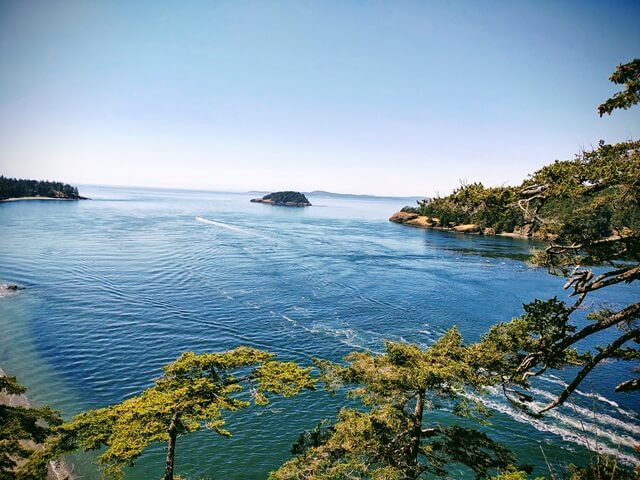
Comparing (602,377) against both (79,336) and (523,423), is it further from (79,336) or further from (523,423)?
(79,336)

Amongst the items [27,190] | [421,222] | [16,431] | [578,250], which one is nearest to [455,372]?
[578,250]

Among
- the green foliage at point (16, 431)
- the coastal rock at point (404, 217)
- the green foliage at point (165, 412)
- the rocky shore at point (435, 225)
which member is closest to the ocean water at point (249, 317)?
the green foliage at point (165, 412)

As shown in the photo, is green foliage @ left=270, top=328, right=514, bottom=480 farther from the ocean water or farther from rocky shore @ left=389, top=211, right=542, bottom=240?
rocky shore @ left=389, top=211, right=542, bottom=240

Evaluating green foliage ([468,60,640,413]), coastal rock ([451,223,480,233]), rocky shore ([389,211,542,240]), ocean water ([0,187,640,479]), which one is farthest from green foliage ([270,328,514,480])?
coastal rock ([451,223,480,233])

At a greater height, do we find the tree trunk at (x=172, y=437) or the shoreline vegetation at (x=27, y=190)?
the shoreline vegetation at (x=27, y=190)

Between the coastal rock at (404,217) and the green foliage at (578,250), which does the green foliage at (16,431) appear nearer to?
the green foliage at (578,250)

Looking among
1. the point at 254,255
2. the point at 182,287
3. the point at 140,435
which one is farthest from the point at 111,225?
the point at 140,435
